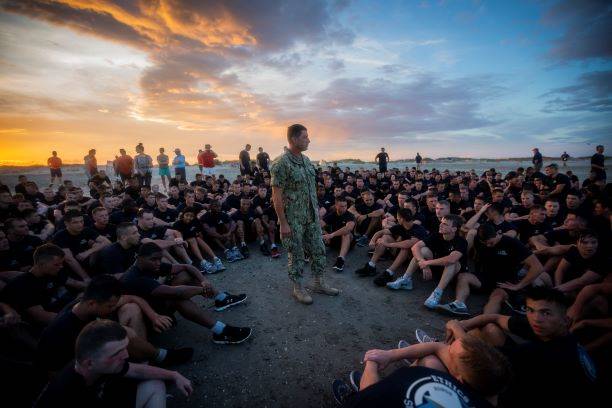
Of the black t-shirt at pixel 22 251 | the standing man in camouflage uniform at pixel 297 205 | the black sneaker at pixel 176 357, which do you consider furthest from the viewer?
the black t-shirt at pixel 22 251

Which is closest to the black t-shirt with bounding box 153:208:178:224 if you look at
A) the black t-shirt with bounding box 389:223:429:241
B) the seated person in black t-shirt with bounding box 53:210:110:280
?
the seated person in black t-shirt with bounding box 53:210:110:280

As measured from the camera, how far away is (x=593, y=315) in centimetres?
346

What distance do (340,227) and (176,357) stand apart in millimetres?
4848

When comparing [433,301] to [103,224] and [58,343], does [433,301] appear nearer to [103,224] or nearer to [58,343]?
[58,343]

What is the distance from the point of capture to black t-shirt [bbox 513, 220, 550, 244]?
5820 mm

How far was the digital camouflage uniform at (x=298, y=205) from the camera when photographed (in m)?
4.38

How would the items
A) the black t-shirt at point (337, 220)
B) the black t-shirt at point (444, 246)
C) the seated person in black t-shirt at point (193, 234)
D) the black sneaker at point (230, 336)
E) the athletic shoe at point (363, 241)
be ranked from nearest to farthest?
the black sneaker at point (230, 336) → the black t-shirt at point (444, 246) → the seated person in black t-shirt at point (193, 234) → the black t-shirt at point (337, 220) → the athletic shoe at point (363, 241)

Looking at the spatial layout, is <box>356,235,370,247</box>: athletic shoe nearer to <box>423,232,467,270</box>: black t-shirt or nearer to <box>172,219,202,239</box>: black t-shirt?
<box>423,232,467,270</box>: black t-shirt

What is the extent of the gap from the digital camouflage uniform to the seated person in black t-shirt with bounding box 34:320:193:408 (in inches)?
106

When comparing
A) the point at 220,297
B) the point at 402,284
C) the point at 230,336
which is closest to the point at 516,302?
the point at 402,284

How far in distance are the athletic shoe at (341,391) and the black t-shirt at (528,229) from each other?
224 inches

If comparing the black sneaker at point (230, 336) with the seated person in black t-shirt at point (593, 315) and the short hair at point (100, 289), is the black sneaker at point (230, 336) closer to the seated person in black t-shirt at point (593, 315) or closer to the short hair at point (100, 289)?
the short hair at point (100, 289)

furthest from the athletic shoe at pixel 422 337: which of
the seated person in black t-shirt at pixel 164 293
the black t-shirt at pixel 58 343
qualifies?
the black t-shirt at pixel 58 343

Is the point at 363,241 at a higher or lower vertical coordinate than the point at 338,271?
higher
